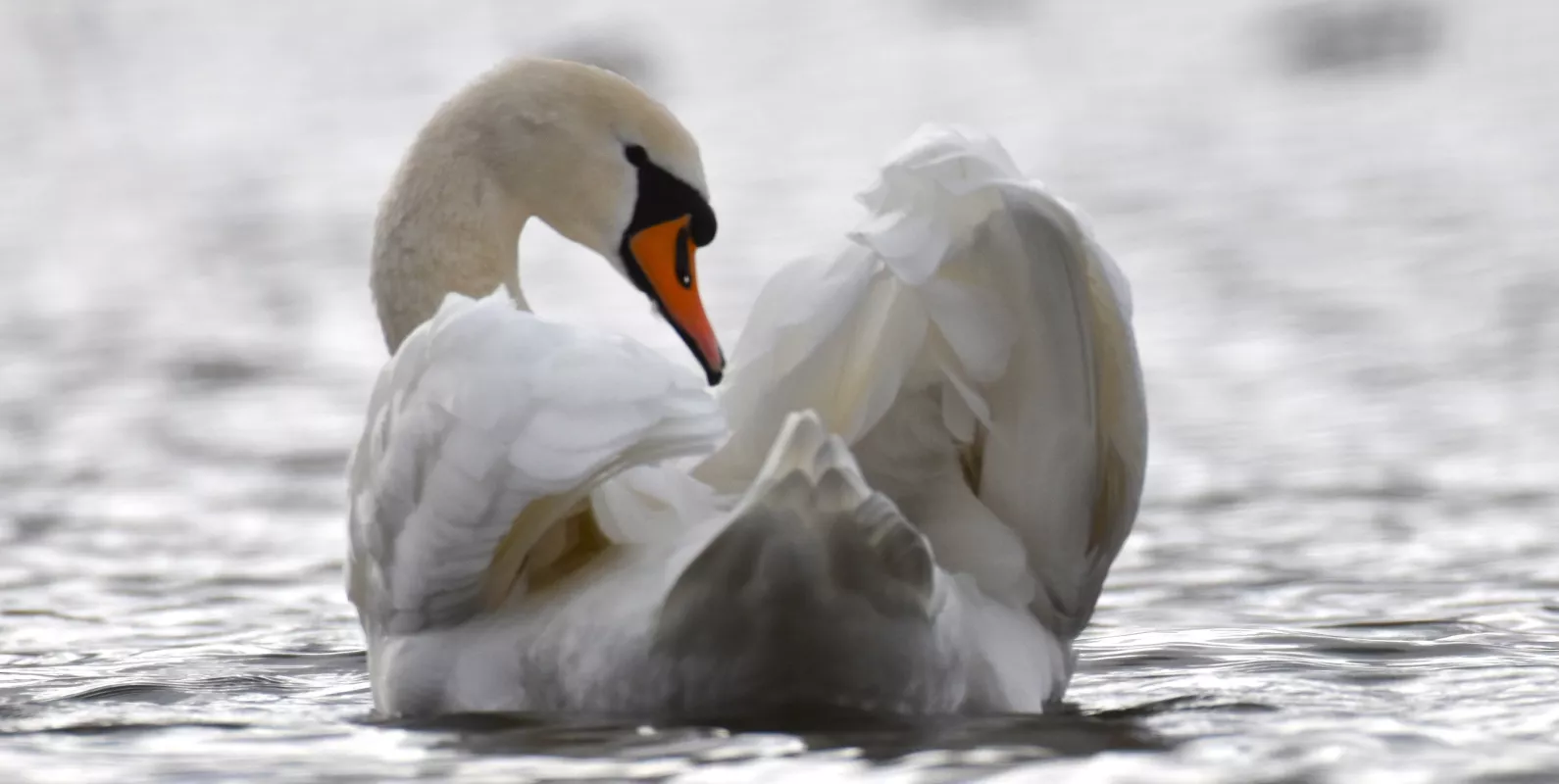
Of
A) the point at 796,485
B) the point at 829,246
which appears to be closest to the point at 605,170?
the point at 829,246

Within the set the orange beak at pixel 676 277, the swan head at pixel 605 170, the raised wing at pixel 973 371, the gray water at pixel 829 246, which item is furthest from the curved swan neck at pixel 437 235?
the raised wing at pixel 973 371

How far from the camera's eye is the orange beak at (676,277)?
16.9 ft

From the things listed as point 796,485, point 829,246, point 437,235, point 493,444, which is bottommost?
point 796,485

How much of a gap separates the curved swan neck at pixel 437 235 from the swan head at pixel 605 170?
61 millimetres

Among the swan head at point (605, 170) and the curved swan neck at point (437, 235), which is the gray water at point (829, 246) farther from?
the swan head at point (605, 170)

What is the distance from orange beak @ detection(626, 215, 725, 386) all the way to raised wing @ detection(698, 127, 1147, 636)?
87cm

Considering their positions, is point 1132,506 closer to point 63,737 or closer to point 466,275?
point 466,275

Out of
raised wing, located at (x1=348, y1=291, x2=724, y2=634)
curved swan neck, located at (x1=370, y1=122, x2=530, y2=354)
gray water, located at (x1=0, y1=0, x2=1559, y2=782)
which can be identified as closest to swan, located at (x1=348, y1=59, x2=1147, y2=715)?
raised wing, located at (x1=348, y1=291, x2=724, y2=634)

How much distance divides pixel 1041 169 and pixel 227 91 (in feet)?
24.9

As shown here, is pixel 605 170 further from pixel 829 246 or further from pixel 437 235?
pixel 829 246

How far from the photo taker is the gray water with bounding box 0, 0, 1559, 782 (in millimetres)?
4129

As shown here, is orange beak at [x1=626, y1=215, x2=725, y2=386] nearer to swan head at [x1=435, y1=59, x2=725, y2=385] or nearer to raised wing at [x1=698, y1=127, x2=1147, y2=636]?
swan head at [x1=435, y1=59, x2=725, y2=385]

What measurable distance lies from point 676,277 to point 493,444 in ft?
4.62

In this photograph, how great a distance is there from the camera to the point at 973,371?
406cm
